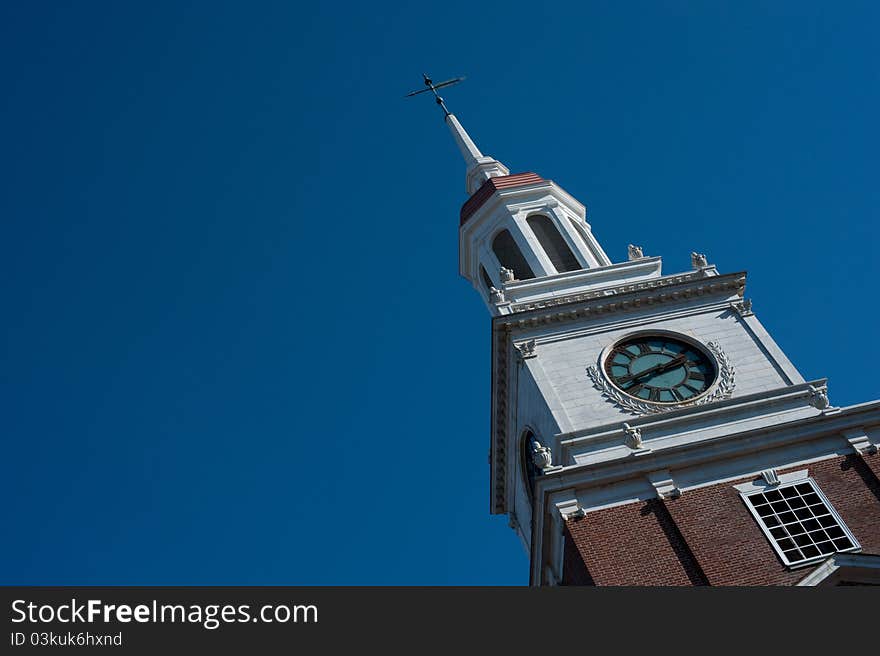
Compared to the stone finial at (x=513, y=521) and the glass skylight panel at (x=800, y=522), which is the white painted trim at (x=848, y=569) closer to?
the glass skylight panel at (x=800, y=522)

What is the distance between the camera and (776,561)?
81.6ft

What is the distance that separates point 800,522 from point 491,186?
19.8 metres

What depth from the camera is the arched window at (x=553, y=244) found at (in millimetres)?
38250

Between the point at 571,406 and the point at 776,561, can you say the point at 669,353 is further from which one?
the point at 776,561

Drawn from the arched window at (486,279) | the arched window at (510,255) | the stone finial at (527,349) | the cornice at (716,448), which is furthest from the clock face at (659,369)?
the arched window at (486,279)

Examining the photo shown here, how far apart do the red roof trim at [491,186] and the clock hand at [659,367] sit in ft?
39.0

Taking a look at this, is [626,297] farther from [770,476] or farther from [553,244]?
[770,476]

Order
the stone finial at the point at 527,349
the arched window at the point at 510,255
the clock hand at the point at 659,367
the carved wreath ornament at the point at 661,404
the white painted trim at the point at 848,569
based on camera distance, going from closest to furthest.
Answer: the white painted trim at the point at 848,569 → the carved wreath ornament at the point at 661,404 → the clock hand at the point at 659,367 → the stone finial at the point at 527,349 → the arched window at the point at 510,255

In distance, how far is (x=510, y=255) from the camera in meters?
39.6

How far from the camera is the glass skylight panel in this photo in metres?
25.2

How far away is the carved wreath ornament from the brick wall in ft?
11.8
